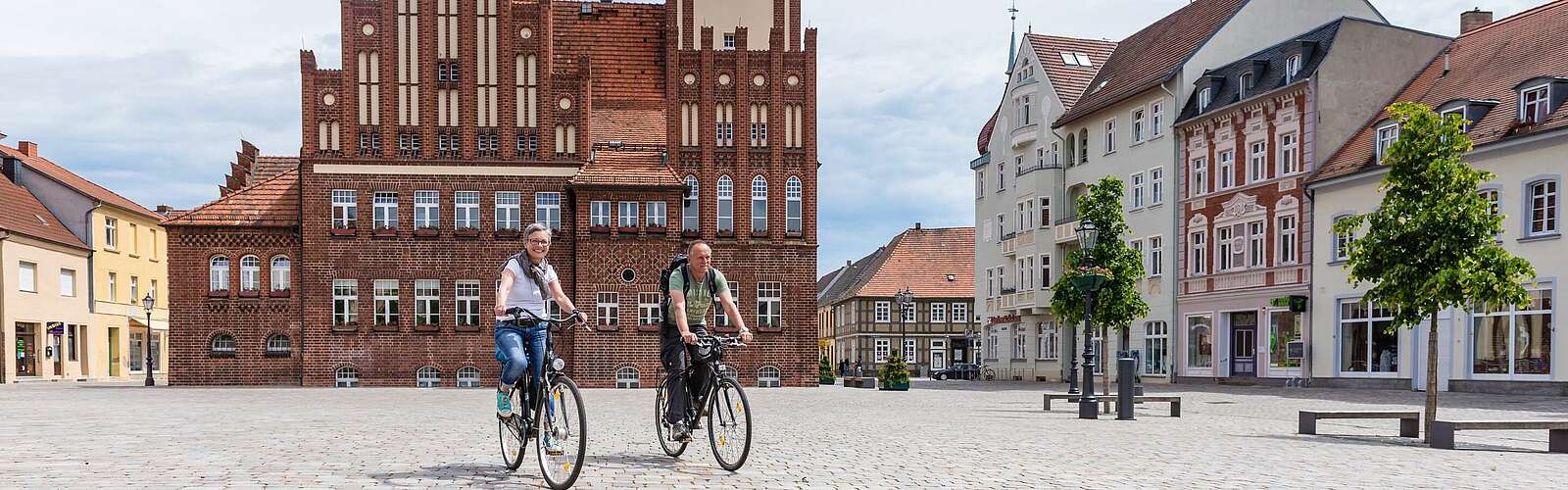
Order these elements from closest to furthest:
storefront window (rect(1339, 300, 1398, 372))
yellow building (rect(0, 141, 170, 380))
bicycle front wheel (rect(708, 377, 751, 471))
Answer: bicycle front wheel (rect(708, 377, 751, 471)) < storefront window (rect(1339, 300, 1398, 372)) < yellow building (rect(0, 141, 170, 380))

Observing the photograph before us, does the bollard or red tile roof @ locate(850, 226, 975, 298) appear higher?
red tile roof @ locate(850, 226, 975, 298)

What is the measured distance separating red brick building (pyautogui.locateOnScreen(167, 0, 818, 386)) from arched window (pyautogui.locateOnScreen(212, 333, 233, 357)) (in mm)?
63

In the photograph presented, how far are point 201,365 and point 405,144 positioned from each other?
8.70 metres

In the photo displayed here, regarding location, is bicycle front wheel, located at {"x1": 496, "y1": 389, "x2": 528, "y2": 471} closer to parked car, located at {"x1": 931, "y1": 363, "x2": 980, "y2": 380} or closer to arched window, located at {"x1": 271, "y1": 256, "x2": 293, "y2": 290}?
arched window, located at {"x1": 271, "y1": 256, "x2": 293, "y2": 290}

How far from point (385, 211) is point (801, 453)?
30.4 meters

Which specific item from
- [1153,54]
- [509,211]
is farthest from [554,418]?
[1153,54]

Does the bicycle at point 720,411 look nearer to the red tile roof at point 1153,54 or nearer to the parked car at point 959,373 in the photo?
the red tile roof at point 1153,54

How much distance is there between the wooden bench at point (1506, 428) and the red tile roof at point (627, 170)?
28.1 meters

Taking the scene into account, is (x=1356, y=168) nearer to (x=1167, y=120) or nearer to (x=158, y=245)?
(x=1167, y=120)

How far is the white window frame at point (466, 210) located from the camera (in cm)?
4034

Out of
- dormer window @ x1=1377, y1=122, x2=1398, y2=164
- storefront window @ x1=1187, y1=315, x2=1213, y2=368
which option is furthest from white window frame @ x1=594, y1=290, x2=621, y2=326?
dormer window @ x1=1377, y1=122, x2=1398, y2=164

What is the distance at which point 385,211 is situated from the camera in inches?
1582

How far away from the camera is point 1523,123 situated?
30.4m

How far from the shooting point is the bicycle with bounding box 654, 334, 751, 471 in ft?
32.4
